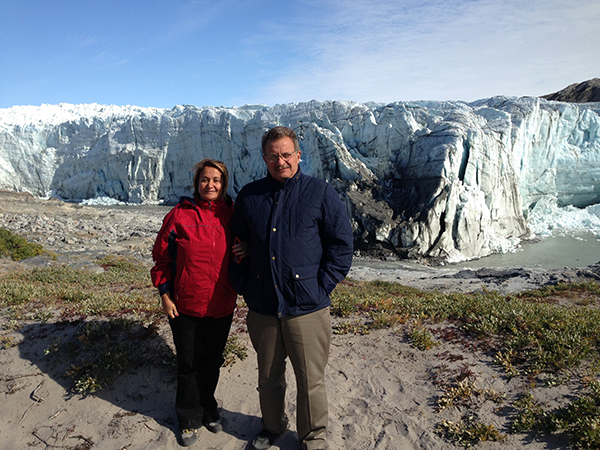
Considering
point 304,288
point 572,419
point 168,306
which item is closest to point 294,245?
point 304,288

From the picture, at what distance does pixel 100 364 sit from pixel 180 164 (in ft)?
170

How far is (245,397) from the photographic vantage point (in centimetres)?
455

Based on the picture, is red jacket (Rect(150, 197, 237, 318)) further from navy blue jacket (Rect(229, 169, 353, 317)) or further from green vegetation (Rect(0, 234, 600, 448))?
green vegetation (Rect(0, 234, 600, 448))

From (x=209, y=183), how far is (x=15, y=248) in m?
15.5

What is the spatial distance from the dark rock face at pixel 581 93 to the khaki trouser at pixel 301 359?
6696cm

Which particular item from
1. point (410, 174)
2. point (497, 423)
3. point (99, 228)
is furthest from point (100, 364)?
point (410, 174)

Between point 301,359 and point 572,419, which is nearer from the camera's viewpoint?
point 301,359

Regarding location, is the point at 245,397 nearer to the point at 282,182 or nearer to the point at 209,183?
the point at 209,183

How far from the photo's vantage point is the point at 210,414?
4.02 metres

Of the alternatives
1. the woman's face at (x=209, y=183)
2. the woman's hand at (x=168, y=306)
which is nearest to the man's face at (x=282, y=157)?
the woman's face at (x=209, y=183)

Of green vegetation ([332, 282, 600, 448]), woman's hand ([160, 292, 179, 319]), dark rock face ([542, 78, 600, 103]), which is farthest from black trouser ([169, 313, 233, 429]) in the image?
dark rock face ([542, 78, 600, 103])

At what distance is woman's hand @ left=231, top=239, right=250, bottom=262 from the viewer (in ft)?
11.8

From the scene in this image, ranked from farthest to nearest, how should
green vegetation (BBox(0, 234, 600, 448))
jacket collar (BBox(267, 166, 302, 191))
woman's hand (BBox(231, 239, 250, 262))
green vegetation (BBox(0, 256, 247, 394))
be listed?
green vegetation (BBox(0, 256, 247, 394)) < green vegetation (BBox(0, 234, 600, 448)) < woman's hand (BBox(231, 239, 250, 262)) < jacket collar (BBox(267, 166, 302, 191))

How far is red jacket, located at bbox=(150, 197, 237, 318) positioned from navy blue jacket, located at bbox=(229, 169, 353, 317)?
38 cm
